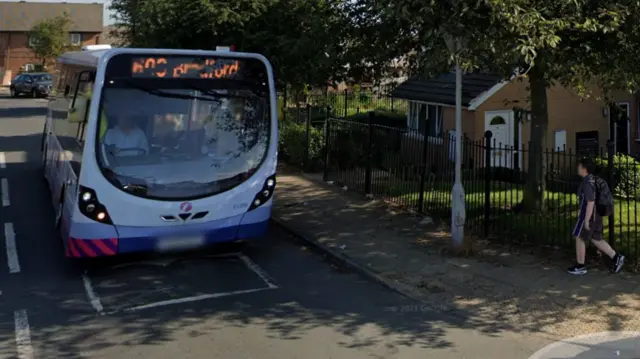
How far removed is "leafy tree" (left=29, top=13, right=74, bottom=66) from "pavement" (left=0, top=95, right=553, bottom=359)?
56.6 metres

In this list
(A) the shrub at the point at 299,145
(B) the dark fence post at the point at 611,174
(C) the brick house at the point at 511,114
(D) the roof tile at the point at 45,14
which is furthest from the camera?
(D) the roof tile at the point at 45,14

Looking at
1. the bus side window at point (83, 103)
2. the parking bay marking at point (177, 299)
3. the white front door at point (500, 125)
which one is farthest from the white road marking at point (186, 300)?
the white front door at point (500, 125)

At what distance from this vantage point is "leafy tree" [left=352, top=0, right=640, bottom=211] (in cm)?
682

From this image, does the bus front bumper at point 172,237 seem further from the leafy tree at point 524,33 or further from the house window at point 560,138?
the house window at point 560,138

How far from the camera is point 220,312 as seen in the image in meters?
6.68

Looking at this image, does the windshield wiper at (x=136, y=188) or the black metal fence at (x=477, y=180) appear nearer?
the windshield wiper at (x=136, y=188)

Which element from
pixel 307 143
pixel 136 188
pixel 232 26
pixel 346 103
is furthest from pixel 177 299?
pixel 346 103

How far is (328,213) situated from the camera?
1146 centimetres

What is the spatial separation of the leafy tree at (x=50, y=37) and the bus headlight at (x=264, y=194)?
2284 inches

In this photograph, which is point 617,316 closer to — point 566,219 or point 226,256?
point 566,219

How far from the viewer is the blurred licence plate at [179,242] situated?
7.79 m

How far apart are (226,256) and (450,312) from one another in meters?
3.30

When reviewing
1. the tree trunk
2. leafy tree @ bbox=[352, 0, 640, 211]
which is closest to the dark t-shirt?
leafy tree @ bbox=[352, 0, 640, 211]

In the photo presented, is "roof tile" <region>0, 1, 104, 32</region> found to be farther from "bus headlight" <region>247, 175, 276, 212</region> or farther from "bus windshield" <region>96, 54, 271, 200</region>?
"bus headlight" <region>247, 175, 276, 212</region>
